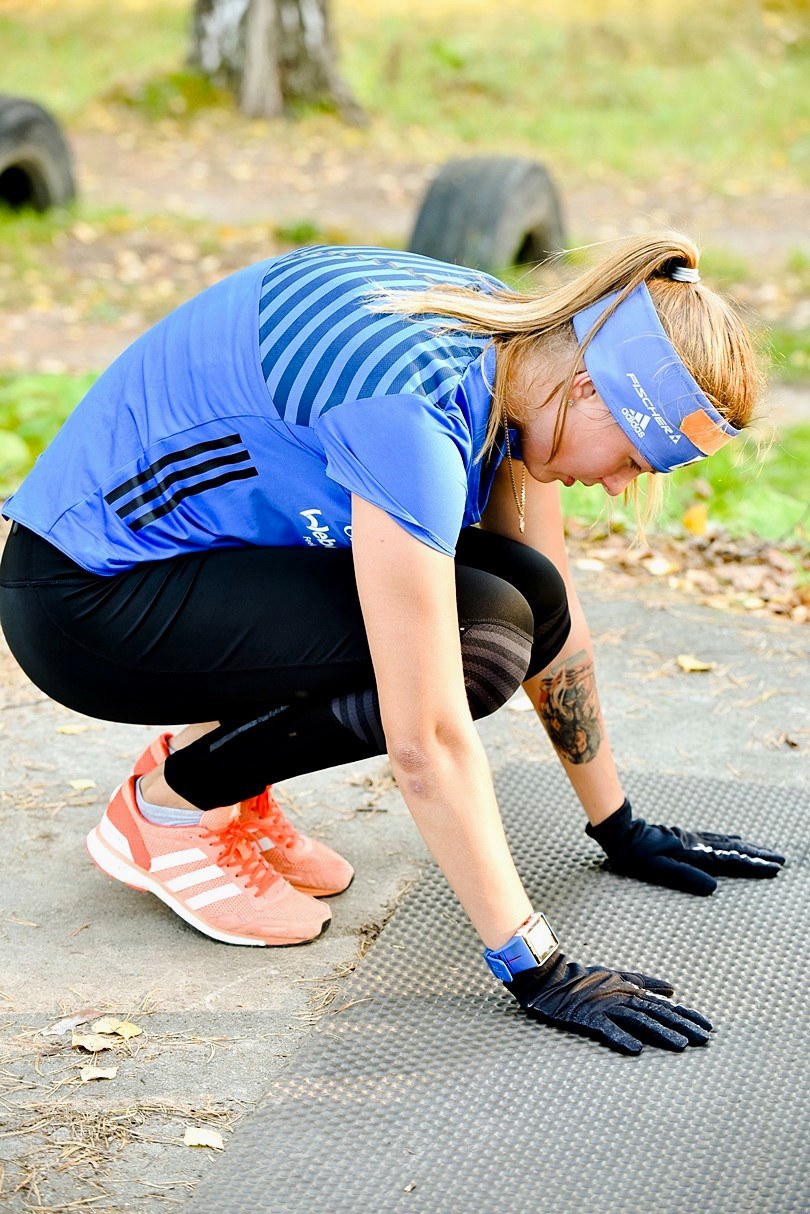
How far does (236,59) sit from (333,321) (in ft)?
33.3

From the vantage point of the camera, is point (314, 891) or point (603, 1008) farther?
point (314, 891)

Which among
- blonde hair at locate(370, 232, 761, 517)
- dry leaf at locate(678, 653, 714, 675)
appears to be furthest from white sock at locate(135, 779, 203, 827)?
dry leaf at locate(678, 653, 714, 675)

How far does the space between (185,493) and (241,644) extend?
25cm

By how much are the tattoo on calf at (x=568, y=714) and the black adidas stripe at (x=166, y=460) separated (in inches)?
29.3

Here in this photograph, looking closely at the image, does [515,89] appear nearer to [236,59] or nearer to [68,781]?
[236,59]

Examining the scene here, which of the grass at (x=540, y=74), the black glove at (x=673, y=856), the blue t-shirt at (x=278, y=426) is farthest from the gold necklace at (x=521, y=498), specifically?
the grass at (x=540, y=74)

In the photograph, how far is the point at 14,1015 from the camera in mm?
2059

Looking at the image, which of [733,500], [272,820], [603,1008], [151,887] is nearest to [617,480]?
[603,1008]

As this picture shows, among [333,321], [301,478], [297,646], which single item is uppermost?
[333,321]

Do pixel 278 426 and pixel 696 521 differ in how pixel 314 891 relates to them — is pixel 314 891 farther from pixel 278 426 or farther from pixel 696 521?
pixel 696 521

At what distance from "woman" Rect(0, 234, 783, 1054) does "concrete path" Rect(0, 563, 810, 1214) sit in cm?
11

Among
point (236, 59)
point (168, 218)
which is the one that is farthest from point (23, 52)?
point (168, 218)

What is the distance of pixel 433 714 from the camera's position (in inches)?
72.2

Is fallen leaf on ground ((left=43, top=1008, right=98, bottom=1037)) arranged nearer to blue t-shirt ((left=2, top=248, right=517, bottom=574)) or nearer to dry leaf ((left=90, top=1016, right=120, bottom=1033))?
dry leaf ((left=90, top=1016, right=120, bottom=1033))
